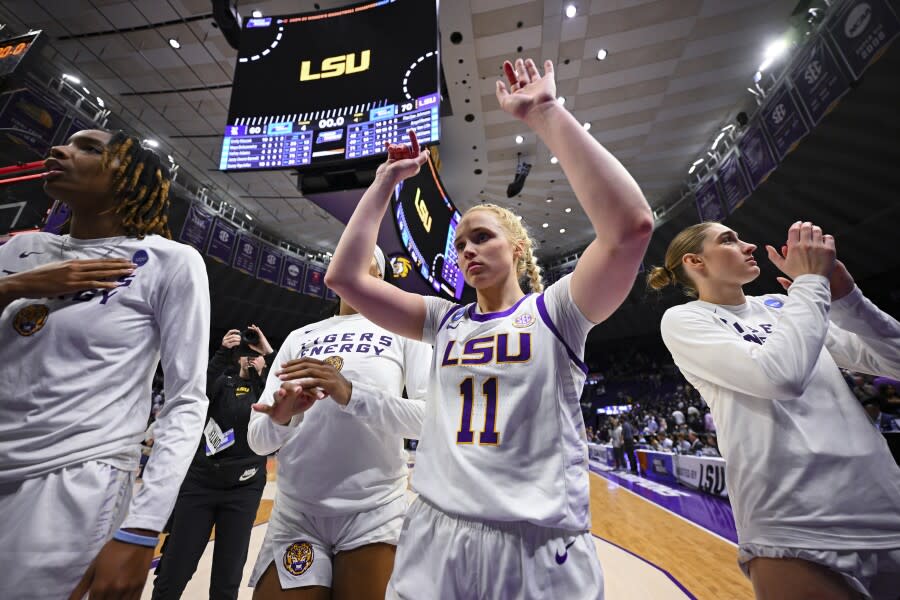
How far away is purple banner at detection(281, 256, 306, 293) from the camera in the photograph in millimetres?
15031

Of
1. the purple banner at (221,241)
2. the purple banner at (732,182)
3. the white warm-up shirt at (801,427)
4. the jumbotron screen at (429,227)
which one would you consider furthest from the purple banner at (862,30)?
the purple banner at (221,241)

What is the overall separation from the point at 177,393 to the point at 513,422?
40.1 inches

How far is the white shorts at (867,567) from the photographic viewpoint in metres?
1.10

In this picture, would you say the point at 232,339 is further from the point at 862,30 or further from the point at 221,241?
the point at 221,241

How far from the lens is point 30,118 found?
7.22 metres

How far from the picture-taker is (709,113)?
10.4m

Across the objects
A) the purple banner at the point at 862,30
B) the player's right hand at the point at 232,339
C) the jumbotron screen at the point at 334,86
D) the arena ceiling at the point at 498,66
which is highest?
the arena ceiling at the point at 498,66

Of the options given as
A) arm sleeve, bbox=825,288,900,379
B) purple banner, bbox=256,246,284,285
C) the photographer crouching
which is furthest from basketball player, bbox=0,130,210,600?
purple banner, bbox=256,246,284,285

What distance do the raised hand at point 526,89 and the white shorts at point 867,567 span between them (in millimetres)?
1473

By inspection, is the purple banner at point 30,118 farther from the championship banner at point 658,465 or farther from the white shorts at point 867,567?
the championship banner at point 658,465

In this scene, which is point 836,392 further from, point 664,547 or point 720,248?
point 664,547

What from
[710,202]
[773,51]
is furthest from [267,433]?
[773,51]

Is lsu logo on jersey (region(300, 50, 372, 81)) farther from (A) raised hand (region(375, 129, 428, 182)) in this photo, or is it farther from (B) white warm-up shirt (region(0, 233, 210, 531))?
(B) white warm-up shirt (region(0, 233, 210, 531))

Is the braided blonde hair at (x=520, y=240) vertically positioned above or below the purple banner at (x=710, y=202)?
below
